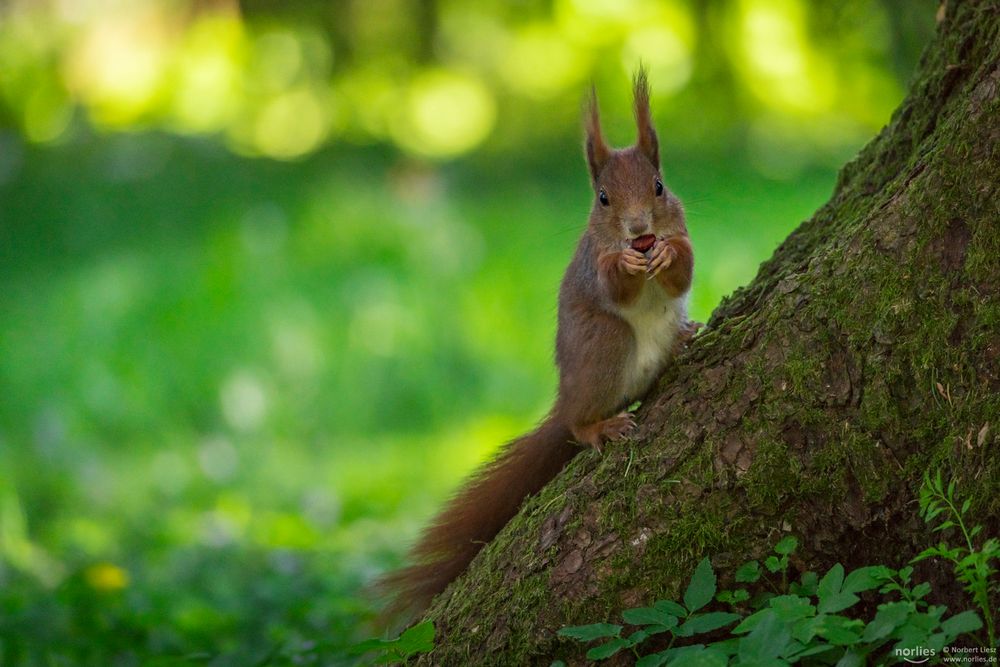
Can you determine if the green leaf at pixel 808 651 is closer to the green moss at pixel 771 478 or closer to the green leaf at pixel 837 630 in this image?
the green leaf at pixel 837 630

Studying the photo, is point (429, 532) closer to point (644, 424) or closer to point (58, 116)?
point (644, 424)

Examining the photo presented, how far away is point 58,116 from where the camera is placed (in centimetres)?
757

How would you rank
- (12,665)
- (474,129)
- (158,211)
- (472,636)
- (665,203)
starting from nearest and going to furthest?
(472,636) → (665,203) → (12,665) → (158,211) → (474,129)

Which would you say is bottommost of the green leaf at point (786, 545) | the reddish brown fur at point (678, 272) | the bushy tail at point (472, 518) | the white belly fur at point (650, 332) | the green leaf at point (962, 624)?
the green leaf at point (962, 624)

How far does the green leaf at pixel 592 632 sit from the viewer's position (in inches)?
65.0

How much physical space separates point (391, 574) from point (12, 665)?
2.98ft

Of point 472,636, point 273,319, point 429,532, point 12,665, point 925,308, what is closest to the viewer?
point 925,308

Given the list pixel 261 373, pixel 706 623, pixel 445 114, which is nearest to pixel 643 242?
pixel 706 623

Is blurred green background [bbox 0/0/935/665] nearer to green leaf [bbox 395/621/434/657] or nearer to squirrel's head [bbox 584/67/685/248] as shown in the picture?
green leaf [bbox 395/621/434/657]

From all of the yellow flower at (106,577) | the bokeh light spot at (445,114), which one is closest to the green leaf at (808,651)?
the yellow flower at (106,577)

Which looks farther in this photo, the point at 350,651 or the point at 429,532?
the point at 429,532

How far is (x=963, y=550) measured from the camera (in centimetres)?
159

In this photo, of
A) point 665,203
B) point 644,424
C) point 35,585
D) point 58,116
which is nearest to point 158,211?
point 58,116

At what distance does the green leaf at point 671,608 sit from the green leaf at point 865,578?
0.22 meters
